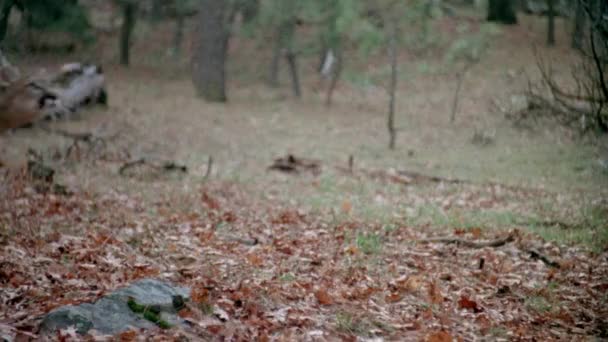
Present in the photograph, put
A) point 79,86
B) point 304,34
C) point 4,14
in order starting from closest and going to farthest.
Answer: point 4,14 → point 79,86 → point 304,34

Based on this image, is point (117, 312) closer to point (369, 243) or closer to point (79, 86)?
point (369, 243)

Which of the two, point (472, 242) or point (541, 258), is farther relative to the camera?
point (472, 242)

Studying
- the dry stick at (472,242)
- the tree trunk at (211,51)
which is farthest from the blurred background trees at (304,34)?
the dry stick at (472,242)

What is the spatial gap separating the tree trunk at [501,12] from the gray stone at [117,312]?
3465 centimetres

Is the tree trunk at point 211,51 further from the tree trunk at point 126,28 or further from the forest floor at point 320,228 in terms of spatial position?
the tree trunk at point 126,28

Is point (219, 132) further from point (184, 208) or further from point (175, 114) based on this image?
point (184, 208)

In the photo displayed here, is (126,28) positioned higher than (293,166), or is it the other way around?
(126,28)

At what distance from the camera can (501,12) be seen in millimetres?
37250

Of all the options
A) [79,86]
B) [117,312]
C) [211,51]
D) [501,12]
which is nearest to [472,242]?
[117,312]

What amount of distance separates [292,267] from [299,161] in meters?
10.2

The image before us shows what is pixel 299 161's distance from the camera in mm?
17875

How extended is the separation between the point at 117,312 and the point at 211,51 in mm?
24241

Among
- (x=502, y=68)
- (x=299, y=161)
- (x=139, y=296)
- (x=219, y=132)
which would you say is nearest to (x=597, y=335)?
(x=139, y=296)

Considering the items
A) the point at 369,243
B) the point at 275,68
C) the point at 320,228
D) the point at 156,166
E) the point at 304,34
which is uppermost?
the point at 304,34
